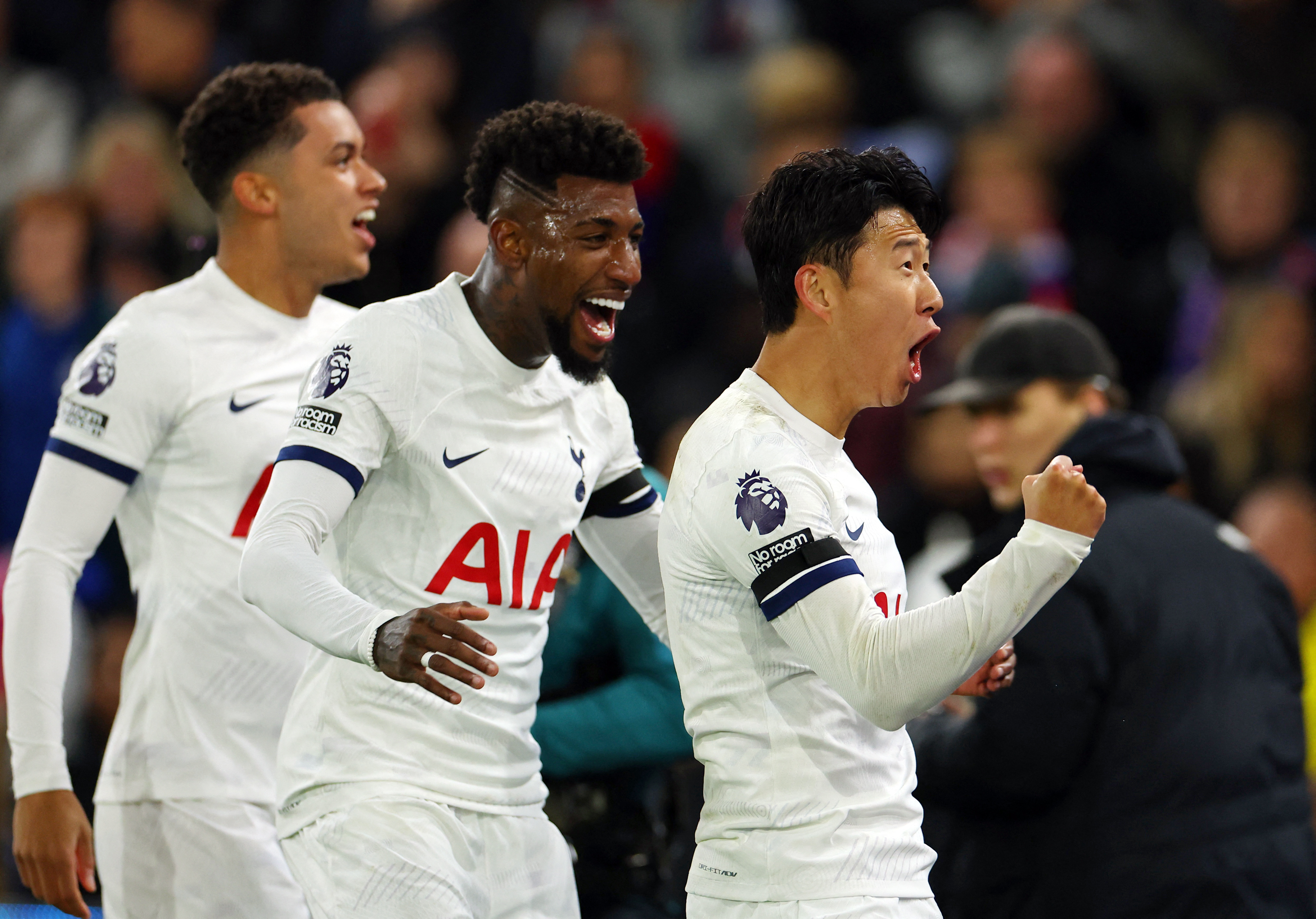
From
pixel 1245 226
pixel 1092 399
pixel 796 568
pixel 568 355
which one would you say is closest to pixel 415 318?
pixel 568 355

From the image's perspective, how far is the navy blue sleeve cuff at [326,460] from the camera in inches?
119

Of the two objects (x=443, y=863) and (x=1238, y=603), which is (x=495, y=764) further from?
(x=1238, y=603)

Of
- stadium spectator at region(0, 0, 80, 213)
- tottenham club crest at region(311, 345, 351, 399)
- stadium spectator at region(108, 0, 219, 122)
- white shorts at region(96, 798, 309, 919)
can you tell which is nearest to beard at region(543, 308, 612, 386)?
tottenham club crest at region(311, 345, 351, 399)

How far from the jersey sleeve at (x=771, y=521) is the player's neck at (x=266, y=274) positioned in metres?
1.61

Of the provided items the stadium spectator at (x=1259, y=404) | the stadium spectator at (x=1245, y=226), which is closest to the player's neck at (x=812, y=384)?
the stadium spectator at (x=1259, y=404)

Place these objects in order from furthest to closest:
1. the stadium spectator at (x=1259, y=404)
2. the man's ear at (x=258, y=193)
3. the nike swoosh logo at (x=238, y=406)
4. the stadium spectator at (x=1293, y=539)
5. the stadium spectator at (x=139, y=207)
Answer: the stadium spectator at (x=139, y=207), the stadium spectator at (x=1259, y=404), the stadium spectator at (x=1293, y=539), the man's ear at (x=258, y=193), the nike swoosh logo at (x=238, y=406)

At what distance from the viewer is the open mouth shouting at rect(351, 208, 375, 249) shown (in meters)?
4.08

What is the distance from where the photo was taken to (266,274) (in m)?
4.07

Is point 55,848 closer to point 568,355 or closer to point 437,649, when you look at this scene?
point 437,649

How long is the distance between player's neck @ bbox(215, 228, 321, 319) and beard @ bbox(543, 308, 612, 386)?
958 millimetres

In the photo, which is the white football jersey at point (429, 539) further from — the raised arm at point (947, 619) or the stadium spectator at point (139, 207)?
the stadium spectator at point (139, 207)

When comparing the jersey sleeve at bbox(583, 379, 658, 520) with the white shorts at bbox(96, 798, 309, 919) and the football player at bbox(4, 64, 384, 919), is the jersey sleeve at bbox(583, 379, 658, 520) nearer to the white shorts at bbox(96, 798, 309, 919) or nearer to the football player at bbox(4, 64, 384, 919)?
the football player at bbox(4, 64, 384, 919)

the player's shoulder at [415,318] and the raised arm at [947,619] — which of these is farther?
the player's shoulder at [415,318]

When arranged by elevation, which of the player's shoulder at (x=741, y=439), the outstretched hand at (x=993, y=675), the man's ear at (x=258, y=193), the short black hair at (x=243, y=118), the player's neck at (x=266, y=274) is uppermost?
the short black hair at (x=243, y=118)
